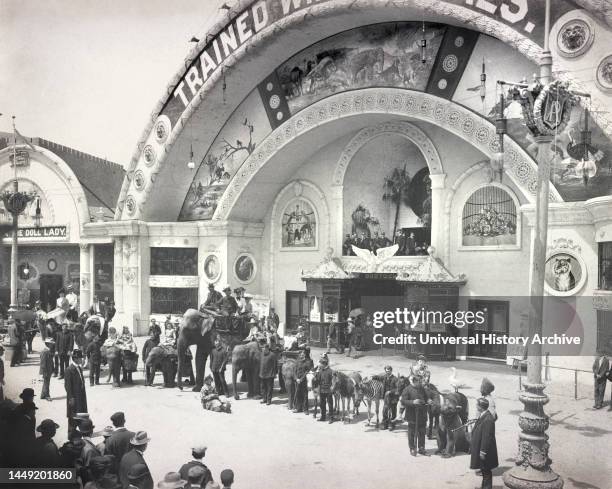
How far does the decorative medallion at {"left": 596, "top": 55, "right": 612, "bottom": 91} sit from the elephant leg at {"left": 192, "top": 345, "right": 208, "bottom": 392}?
1034 centimetres

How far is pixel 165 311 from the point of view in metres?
22.2

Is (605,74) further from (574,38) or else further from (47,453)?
(47,453)

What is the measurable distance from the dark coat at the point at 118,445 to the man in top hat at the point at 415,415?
14.0 ft

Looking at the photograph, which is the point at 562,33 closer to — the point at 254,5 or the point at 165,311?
the point at 254,5


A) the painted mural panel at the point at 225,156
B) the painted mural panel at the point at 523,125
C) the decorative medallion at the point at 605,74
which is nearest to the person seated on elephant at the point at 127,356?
the painted mural panel at the point at 225,156

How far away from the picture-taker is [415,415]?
9.33 m

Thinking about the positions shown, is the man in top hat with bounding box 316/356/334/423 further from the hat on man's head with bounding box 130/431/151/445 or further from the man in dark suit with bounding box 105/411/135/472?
the hat on man's head with bounding box 130/431/151/445

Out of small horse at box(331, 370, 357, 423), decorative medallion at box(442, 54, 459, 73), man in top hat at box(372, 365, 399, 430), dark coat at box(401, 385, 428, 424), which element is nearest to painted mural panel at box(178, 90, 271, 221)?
decorative medallion at box(442, 54, 459, 73)

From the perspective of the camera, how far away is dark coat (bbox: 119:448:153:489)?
7.00 metres

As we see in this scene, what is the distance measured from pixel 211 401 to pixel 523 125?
9514mm

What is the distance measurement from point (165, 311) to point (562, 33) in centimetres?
1625

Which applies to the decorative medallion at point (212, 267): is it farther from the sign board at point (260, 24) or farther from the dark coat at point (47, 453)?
the dark coat at point (47, 453)

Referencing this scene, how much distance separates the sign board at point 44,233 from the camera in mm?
20094

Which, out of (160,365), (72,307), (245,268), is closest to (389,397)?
(160,365)
